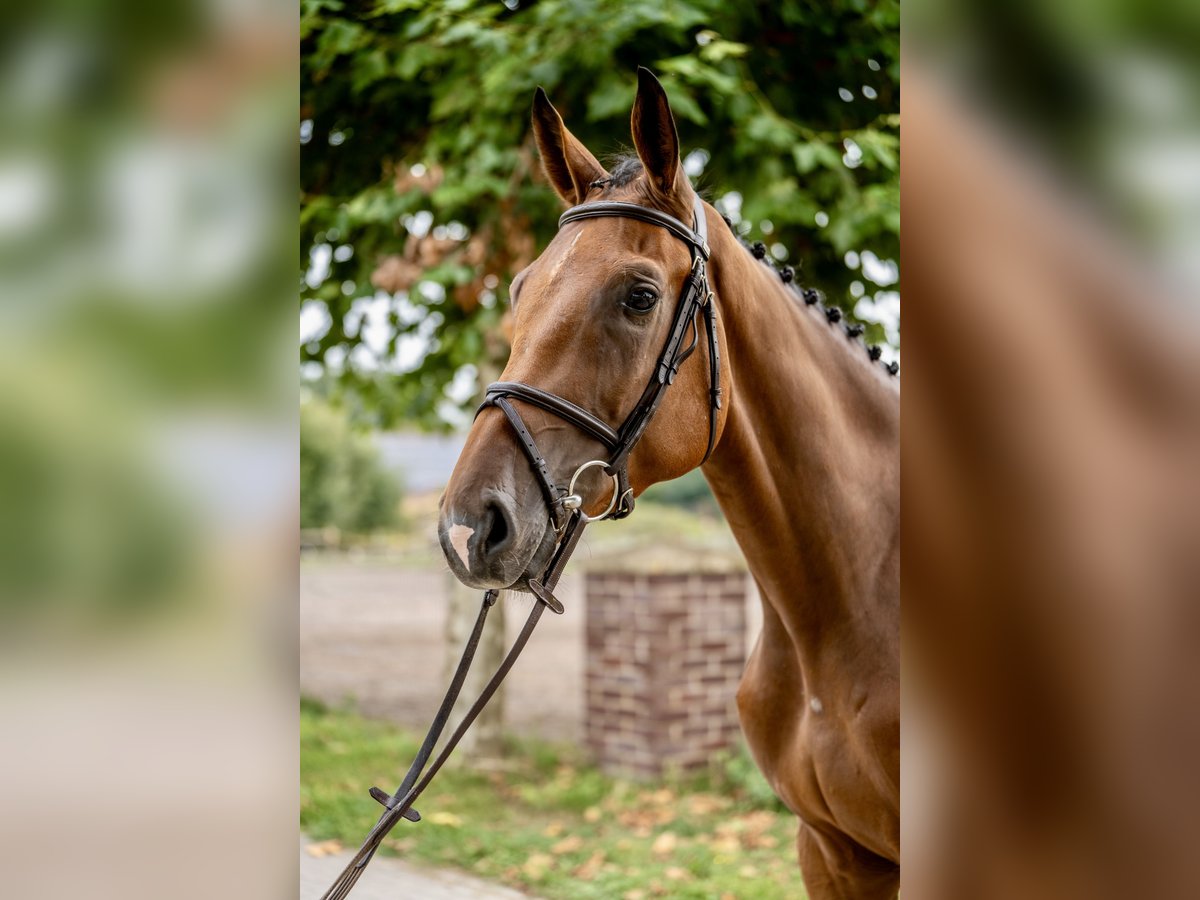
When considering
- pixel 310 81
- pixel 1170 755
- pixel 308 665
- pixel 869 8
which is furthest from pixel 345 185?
pixel 308 665

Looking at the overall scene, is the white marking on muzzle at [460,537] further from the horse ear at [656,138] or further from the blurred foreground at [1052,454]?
the blurred foreground at [1052,454]

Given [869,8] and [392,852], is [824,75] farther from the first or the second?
[392,852]

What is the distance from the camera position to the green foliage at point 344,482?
15664mm

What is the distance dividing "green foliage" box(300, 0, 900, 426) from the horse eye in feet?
5.61

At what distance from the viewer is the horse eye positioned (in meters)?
1.99

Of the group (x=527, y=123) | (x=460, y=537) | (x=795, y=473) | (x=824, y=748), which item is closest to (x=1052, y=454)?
(x=460, y=537)

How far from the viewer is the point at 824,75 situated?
14.4 feet

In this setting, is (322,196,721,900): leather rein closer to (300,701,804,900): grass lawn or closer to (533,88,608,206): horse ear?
(533,88,608,206): horse ear

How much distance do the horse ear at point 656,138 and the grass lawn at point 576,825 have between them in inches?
141

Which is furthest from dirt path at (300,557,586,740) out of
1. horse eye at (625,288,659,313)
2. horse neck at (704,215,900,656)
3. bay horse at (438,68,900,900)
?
horse eye at (625,288,659,313)

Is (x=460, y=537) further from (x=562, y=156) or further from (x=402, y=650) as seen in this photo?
(x=402, y=650)

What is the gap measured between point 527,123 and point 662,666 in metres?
3.09

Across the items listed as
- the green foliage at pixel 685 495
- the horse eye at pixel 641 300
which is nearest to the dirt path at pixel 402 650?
the green foliage at pixel 685 495

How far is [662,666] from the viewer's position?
591 centimetres
